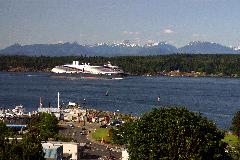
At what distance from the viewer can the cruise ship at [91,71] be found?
233 feet

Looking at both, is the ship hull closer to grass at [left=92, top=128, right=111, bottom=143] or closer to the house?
grass at [left=92, top=128, right=111, bottom=143]

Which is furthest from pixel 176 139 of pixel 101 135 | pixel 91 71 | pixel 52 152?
pixel 91 71

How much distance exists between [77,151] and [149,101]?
24068 millimetres

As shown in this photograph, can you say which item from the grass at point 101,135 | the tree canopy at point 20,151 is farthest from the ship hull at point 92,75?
the tree canopy at point 20,151

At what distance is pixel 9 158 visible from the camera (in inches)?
381

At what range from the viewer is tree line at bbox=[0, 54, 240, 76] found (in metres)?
80.2

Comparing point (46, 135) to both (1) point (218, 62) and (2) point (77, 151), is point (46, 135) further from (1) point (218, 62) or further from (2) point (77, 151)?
(1) point (218, 62)

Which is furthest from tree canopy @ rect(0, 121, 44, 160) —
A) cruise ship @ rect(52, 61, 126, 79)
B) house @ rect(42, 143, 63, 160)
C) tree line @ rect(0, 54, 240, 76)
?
tree line @ rect(0, 54, 240, 76)

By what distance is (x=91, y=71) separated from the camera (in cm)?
7212

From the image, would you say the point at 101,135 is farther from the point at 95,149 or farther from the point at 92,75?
the point at 92,75

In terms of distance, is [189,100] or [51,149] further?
[189,100]

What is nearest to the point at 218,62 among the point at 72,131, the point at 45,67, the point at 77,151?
the point at 45,67

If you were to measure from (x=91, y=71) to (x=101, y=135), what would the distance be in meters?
53.8

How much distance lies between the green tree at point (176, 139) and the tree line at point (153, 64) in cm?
6730
